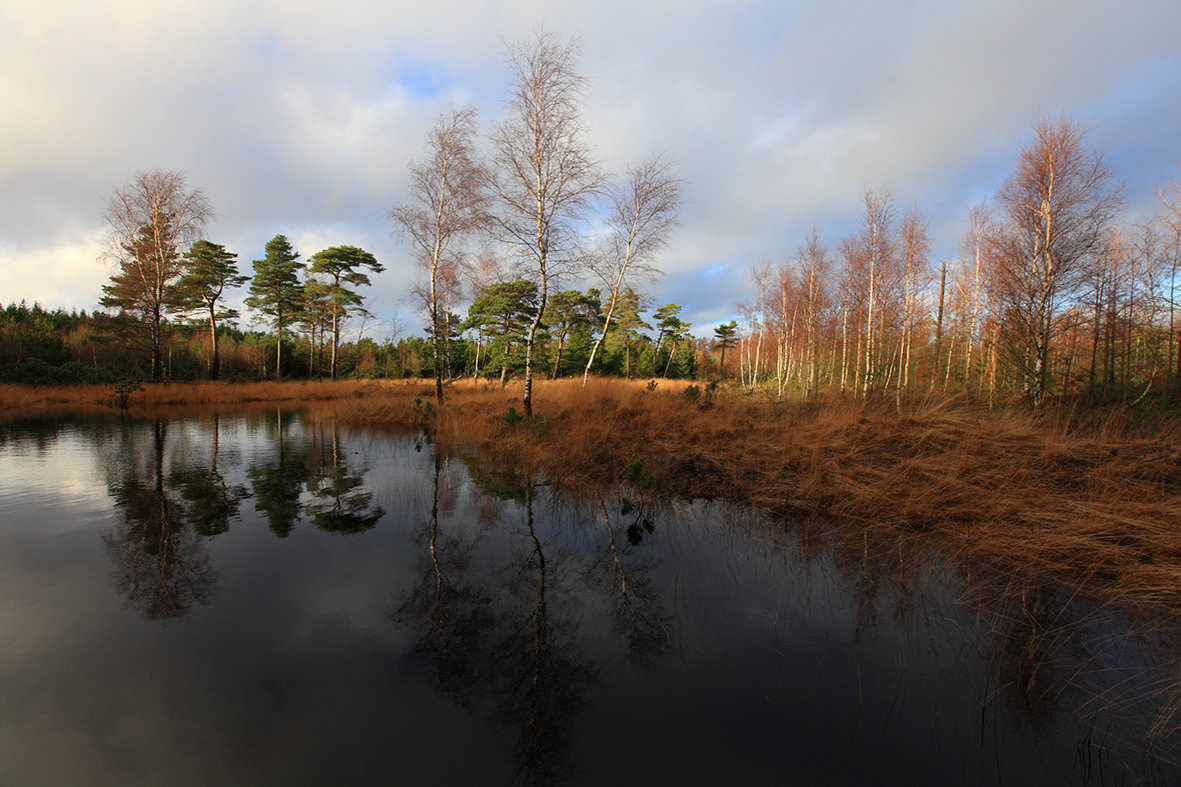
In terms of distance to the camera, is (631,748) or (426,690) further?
(426,690)

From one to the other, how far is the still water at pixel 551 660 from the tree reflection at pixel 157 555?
3 cm

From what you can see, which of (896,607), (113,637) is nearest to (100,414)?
(113,637)

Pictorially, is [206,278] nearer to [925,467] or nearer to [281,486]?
[281,486]

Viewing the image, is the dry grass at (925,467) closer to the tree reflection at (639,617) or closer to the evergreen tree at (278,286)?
the tree reflection at (639,617)

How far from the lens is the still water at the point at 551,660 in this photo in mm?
1990

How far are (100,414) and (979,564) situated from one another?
2361cm

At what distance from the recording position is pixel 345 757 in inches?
79.0

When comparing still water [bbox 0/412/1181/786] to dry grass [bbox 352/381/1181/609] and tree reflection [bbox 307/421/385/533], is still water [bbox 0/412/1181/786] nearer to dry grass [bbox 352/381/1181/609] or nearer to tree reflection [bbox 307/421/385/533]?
tree reflection [bbox 307/421/385/533]

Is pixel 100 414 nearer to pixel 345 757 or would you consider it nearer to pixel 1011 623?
pixel 345 757

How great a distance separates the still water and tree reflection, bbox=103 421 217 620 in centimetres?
3

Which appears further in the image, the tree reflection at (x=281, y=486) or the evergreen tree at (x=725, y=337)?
the evergreen tree at (x=725, y=337)

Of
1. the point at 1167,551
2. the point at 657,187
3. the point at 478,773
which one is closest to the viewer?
the point at 478,773

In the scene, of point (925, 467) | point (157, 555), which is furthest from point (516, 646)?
point (925, 467)

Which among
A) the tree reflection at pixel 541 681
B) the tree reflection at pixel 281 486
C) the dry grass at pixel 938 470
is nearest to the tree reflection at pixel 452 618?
the tree reflection at pixel 541 681
